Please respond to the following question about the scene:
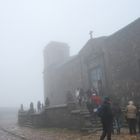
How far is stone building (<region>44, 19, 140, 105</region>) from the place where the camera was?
19391 millimetres

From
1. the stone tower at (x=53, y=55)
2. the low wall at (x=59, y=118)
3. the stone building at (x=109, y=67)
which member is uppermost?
the stone tower at (x=53, y=55)

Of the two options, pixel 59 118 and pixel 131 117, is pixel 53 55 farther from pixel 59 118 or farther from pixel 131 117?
pixel 131 117

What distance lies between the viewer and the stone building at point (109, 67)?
19391 millimetres

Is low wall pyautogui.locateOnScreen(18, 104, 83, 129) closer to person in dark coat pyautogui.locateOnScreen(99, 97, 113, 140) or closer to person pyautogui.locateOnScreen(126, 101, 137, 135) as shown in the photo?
person pyautogui.locateOnScreen(126, 101, 137, 135)

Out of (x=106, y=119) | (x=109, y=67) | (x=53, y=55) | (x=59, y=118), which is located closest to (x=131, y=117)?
(x=106, y=119)

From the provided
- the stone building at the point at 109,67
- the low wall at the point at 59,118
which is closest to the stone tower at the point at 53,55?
the stone building at the point at 109,67

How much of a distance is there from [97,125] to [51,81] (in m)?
20.0

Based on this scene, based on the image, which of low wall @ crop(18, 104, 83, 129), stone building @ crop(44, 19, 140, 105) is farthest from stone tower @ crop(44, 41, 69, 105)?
low wall @ crop(18, 104, 83, 129)

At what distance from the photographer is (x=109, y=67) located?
22.2 metres

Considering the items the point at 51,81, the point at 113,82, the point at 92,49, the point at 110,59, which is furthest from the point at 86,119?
the point at 51,81

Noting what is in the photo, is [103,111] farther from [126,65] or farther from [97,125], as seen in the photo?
[126,65]

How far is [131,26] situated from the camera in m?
20.0

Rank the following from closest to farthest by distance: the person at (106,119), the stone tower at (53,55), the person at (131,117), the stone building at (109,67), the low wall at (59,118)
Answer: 1. the person at (106,119)
2. the person at (131,117)
3. the low wall at (59,118)
4. the stone building at (109,67)
5. the stone tower at (53,55)

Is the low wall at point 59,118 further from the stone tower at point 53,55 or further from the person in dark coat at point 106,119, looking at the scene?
the stone tower at point 53,55
